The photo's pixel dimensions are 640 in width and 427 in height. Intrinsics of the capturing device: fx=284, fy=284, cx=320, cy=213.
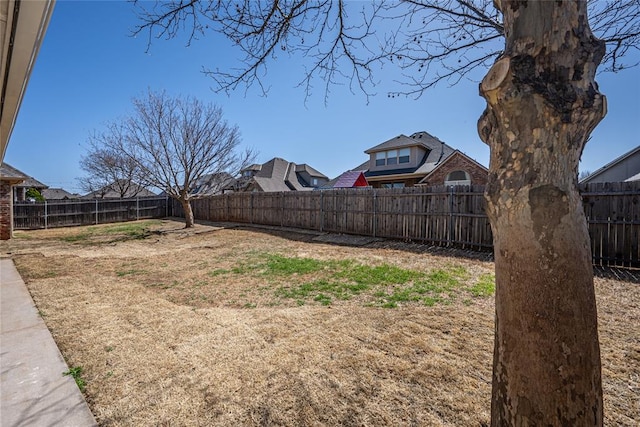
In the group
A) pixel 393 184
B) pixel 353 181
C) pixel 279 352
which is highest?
pixel 353 181

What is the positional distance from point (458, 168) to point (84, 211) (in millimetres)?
22147

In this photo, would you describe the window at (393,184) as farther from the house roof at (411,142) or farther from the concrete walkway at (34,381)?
the concrete walkway at (34,381)

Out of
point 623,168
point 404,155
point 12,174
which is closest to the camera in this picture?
point 12,174

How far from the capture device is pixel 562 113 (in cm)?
113

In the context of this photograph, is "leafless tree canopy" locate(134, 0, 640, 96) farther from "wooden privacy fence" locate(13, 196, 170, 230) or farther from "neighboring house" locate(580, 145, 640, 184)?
"wooden privacy fence" locate(13, 196, 170, 230)

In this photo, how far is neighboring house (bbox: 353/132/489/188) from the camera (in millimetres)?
15562

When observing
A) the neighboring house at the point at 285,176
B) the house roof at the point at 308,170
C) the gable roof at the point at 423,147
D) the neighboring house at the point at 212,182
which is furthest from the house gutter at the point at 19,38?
the house roof at the point at 308,170

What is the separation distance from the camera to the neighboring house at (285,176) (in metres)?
27.4

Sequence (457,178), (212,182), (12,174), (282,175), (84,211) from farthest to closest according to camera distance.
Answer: (282,175)
(84,211)
(457,178)
(212,182)
(12,174)

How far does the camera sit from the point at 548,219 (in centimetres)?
112

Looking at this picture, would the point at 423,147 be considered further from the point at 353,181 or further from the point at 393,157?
the point at 353,181

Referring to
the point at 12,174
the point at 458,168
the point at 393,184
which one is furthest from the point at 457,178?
the point at 12,174

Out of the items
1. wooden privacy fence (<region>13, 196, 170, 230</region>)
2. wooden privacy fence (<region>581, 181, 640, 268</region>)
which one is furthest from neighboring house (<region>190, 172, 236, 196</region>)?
wooden privacy fence (<region>581, 181, 640, 268</region>)

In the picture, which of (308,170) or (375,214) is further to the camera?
(308,170)
